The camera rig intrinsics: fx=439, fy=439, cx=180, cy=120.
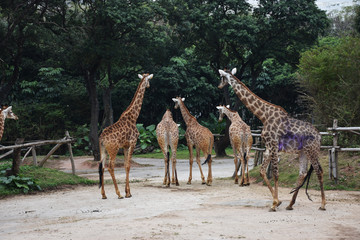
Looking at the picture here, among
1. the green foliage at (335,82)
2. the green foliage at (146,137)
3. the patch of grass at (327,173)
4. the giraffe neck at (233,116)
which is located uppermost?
the green foliage at (335,82)

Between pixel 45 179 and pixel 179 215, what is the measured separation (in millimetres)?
6895

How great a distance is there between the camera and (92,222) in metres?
7.92

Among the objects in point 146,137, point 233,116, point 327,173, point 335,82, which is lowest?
point 327,173

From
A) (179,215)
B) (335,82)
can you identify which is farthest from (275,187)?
(335,82)

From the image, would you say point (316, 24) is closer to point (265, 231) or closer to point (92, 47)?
point (92, 47)

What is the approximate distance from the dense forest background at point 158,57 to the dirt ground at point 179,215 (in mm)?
7425

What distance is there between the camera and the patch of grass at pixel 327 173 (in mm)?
11891

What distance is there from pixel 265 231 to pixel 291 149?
273 centimetres

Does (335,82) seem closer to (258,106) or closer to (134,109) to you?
(258,106)

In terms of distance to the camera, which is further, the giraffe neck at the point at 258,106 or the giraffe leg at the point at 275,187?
the giraffe neck at the point at 258,106

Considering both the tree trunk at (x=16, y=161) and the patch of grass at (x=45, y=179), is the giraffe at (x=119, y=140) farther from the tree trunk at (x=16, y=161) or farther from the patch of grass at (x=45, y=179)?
the tree trunk at (x=16, y=161)

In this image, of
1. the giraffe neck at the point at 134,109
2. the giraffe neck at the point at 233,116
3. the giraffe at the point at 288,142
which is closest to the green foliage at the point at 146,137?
the giraffe neck at the point at 233,116

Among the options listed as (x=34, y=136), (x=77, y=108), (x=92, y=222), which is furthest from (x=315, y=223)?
(x=77, y=108)

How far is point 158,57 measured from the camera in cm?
3059
